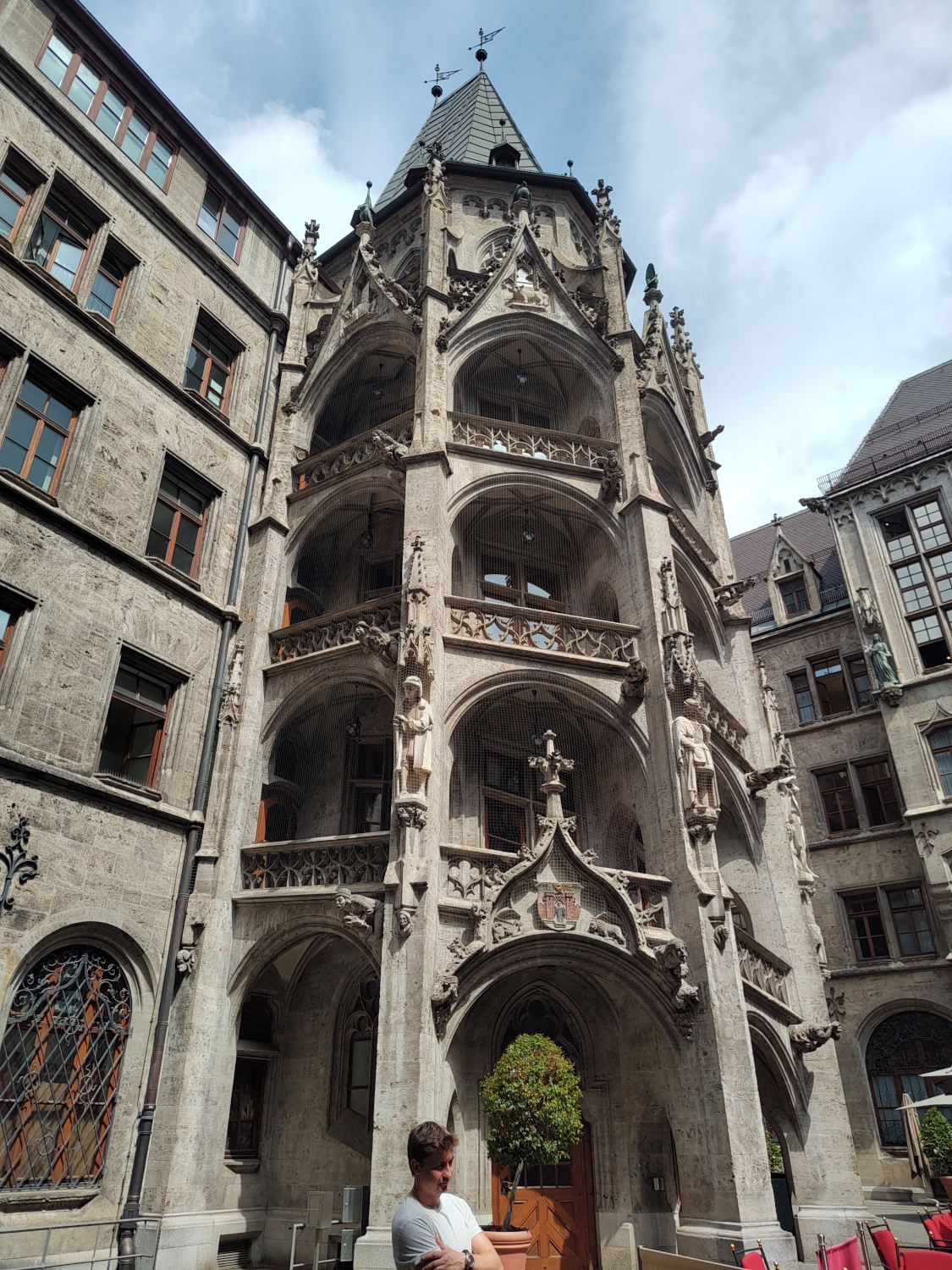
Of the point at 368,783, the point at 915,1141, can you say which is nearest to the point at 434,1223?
the point at 368,783

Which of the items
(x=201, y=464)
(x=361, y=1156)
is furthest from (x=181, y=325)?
(x=361, y=1156)

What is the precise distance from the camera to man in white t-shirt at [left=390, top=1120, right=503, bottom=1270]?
12.1 ft

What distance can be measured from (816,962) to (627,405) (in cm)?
1267

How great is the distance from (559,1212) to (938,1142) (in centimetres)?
1076

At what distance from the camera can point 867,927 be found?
82.4 feet

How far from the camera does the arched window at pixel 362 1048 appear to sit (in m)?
15.7

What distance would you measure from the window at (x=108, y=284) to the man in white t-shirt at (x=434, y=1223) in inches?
661

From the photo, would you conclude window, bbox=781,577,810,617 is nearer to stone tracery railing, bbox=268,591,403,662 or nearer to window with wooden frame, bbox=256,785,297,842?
stone tracery railing, bbox=268,591,403,662

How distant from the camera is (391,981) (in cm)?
1282

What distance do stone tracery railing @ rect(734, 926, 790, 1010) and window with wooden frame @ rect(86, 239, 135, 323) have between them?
16446 mm

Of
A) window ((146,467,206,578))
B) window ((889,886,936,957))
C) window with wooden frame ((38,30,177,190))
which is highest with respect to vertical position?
window with wooden frame ((38,30,177,190))

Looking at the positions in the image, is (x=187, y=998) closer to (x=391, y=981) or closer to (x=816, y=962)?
(x=391, y=981)

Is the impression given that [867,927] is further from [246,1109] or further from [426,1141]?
[426,1141]

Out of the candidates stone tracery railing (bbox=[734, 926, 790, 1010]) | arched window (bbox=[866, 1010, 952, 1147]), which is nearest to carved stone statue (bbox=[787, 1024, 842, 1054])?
stone tracery railing (bbox=[734, 926, 790, 1010])
